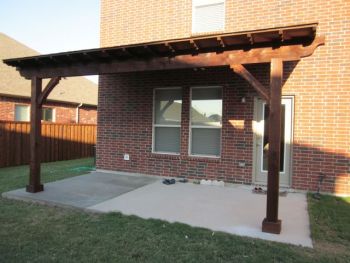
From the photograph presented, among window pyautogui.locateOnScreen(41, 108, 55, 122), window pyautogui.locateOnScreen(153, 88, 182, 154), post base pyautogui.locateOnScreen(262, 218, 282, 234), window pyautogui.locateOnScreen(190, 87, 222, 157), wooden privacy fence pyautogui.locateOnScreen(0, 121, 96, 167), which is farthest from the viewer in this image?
window pyautogui.locateOnScreen(41, 108, 55, 122)

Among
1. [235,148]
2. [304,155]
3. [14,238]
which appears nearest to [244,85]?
[235,148]

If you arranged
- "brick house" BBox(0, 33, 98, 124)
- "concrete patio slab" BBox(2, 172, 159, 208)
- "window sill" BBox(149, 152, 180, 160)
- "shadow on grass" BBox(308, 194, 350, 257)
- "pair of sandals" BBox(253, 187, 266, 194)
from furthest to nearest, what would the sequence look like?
Answer: "brick house" BBox(0, 33, 98, 124) < "window sill" BBox(149, 152, 180, 160) < "pair of sandals" BBox(253, 187, 266, 194) < "concrete patio slab" BBox(2, 172, 159, 208) < "shadow on grass" BBox(308, 194, 350, 257)

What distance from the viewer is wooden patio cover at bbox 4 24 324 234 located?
15.3 feet

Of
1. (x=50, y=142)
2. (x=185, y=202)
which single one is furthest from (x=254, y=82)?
(x=50, y=142)

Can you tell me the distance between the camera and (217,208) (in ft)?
18.9

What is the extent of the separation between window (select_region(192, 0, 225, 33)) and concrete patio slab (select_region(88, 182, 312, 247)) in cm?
411

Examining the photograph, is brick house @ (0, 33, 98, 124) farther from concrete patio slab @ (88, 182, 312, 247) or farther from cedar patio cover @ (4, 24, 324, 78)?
concrete patio slab @ (88, 182, 312, 247)

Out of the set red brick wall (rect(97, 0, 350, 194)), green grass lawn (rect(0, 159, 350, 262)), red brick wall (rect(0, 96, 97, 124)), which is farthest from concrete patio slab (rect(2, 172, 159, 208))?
red brick wall (rect(0, 96, 97, 124))

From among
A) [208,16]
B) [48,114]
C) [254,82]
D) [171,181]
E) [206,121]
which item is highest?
[208,16]

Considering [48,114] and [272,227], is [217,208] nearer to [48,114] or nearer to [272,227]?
[272,227]

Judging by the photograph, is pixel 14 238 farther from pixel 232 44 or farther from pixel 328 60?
pixel 328 60

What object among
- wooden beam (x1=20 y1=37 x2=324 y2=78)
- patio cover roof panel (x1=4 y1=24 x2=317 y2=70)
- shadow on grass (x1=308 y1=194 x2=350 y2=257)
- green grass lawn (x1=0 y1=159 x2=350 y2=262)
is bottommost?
green grass lawn (x1=0 y1=159 x2=350 y2=262)

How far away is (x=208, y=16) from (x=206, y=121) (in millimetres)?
2760

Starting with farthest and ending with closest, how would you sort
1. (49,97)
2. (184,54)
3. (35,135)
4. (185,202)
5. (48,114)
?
(48,114)
(49,97)
(35,135)
(185,202)
(184,54)
